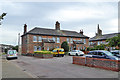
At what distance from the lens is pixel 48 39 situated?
140ft

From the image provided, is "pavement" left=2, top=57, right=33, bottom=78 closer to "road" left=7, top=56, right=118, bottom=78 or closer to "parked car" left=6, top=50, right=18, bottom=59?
"road" left=7, top=56, right=118, bottom=78

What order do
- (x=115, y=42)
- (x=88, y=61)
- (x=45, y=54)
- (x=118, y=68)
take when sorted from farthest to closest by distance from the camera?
(x=45, y=54) < (x=115, y=42) < (x=88, y=61) < (x=118, y=68)

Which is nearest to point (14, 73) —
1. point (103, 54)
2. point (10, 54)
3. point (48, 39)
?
point (103, 54)

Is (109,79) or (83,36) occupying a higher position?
(83,36)

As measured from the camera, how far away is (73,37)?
1891 inches

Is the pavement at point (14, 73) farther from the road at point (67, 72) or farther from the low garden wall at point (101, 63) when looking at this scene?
the low garden wall at point (101, 63)

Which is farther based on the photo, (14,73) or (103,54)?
(103,54)

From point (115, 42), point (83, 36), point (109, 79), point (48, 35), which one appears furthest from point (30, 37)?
point (109, 79)

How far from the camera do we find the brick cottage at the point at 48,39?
1587 inches

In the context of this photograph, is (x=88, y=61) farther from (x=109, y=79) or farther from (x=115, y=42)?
(x=115, y=42)

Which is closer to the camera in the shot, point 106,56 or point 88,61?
point 88,61

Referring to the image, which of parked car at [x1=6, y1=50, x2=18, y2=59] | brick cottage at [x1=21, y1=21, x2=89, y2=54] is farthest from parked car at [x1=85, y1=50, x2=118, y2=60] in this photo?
brick cottage at [x1=21, y1=21, x2=89, y2=54]

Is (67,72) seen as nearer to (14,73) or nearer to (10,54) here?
(14,73)

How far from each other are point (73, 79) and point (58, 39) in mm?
37289
